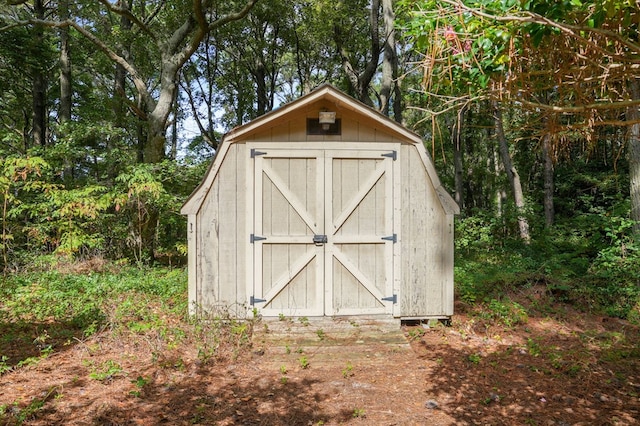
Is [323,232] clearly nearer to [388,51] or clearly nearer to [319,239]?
[319,239]

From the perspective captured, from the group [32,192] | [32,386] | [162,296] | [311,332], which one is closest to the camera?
[32,386]

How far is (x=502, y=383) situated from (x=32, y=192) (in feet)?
34.3

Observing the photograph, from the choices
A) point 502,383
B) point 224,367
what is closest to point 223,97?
point 224,367

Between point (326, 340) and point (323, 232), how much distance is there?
1.43 metres

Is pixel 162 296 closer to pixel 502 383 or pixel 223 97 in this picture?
pixel 502 383

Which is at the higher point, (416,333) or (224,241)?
(224,241)

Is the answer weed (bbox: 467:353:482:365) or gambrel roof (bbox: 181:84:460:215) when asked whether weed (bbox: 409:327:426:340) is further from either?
gambrel roof (bbox: 181:84:460:215)

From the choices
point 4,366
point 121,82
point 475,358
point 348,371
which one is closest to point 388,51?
point 121,82

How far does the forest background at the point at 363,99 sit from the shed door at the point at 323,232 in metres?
1.30

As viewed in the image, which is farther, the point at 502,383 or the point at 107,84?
the point at 107,84

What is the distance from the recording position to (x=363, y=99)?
1325cm

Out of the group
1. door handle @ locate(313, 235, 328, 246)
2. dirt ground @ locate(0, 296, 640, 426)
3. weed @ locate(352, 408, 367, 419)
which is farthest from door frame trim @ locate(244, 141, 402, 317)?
weed @ locate(352, 408, 367, 419)

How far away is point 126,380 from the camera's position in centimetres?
374

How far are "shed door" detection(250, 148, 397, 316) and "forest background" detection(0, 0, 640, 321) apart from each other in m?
1.30
